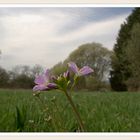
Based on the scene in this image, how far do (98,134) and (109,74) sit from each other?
213 mm

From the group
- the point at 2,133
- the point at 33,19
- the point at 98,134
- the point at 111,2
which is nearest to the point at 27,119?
the point at 2,133

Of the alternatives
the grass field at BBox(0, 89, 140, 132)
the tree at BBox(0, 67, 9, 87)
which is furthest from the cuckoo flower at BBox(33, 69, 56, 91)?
the tree at BBox(0, 67, 9, 87)

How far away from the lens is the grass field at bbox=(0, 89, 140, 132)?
98 centimetres

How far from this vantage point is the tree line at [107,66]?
3.40 ft

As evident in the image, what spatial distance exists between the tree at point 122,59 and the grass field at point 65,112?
40mm

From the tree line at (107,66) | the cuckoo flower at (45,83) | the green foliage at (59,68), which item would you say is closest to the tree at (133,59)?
the tree line at (107,66)

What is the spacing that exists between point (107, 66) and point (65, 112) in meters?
0.22

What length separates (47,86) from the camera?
0.77 m

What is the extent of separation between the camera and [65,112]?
3.29 ft

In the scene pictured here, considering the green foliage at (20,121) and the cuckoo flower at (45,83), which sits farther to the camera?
the green foliage at (20,121)

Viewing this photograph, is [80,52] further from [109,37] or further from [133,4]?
[133,4]

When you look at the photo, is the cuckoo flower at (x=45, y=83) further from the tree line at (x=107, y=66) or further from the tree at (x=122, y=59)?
the tree at (x=122, y=59)

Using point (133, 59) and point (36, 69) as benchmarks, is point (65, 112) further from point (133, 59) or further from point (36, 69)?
point (133, 59)

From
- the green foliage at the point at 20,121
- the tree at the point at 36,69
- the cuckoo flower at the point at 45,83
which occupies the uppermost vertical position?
the tree at the point at 36,69
